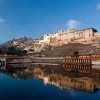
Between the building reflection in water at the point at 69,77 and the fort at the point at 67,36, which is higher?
the fort at the point at 67,36

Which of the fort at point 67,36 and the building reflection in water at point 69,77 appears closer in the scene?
the building reflection in water at point 69,77

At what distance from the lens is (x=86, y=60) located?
178ft

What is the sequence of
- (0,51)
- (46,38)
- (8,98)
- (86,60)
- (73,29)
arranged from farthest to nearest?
(46,38)
(73,29)
(0,51)
(86,60)
(8,98)

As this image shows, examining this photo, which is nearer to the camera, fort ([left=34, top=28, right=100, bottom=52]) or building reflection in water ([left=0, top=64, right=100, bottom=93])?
building reflection in water ([left=0, top=64, right=100, bottom=93])

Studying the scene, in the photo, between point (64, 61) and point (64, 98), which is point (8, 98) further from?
point (64, 61)

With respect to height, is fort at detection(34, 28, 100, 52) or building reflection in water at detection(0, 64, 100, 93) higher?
fort at detection(34, 28, 100, 52)

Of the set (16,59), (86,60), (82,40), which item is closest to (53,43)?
(82,40)

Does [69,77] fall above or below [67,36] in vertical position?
below

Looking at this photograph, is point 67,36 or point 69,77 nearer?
point 69,77

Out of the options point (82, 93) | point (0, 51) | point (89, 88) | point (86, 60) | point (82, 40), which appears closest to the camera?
point (82, 93)

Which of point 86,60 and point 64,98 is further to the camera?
point 86,60

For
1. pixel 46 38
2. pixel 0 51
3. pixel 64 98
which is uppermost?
pixel 46 38

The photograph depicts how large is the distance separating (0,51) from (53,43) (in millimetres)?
37713

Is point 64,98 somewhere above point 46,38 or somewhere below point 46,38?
below
